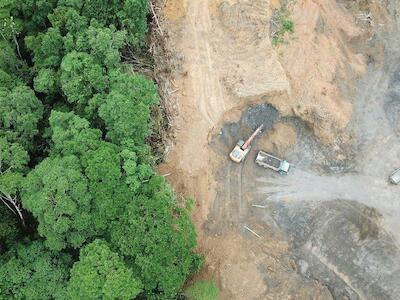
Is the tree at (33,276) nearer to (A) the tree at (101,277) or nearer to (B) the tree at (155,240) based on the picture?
(A) the tree at (101,277)

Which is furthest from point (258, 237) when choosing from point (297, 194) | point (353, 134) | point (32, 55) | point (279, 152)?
point (32, 55)

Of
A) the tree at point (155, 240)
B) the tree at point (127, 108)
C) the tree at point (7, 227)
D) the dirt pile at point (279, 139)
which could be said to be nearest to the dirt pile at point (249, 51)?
the dirt pile at point (279, 139)

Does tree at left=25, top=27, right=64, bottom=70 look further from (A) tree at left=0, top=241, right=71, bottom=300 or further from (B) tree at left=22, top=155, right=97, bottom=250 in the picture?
(A) tree at left=0, top=241, right=71, bottom=300

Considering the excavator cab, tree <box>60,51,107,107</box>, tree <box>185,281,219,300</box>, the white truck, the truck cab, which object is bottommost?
tree <box>185,281,219,300</box>

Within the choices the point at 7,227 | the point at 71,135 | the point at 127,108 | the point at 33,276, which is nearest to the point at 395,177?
the point at 127,108

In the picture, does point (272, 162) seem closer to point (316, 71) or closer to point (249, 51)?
point (316, 71)

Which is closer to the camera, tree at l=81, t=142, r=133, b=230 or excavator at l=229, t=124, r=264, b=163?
tree at l=81, t=142, r=133, b=230

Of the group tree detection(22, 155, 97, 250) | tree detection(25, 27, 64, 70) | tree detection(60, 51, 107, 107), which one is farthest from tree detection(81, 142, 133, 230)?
tree detection(25, 27, 64, 70)
